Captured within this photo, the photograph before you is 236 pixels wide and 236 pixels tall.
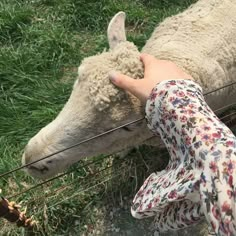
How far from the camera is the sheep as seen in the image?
2600 mm

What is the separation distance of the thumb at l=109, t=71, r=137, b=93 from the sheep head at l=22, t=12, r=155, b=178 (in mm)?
49

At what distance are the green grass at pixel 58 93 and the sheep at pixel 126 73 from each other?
23.3 inches

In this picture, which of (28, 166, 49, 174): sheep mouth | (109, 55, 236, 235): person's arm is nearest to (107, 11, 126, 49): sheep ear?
(109, 55, 236, 235): person's arm

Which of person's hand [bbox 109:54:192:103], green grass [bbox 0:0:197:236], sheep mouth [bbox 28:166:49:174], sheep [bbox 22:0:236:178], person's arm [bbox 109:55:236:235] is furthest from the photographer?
green grass [bbox 0:0:197:236]

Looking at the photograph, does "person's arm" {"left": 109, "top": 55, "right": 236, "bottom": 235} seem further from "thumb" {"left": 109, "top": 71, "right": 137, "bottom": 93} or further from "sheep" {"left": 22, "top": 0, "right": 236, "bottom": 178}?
"sheep" {"left": 22, "top": 0, "right": 236, "bottom": 178}

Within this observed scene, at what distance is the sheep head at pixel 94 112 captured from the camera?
8.43ft

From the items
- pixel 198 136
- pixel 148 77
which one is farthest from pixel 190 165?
pixel 148 77

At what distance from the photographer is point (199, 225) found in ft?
11.2

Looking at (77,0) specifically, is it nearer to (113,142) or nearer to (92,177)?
(92,177)

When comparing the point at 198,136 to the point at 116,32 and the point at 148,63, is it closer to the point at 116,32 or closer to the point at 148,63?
the point at 148,63

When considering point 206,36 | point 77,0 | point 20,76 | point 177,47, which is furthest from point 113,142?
point 77,0

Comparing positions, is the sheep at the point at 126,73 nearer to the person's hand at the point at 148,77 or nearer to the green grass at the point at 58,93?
the person's hand at the point at 148,77

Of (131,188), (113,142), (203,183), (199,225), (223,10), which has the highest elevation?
(223,10)

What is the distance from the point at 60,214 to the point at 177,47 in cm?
150
